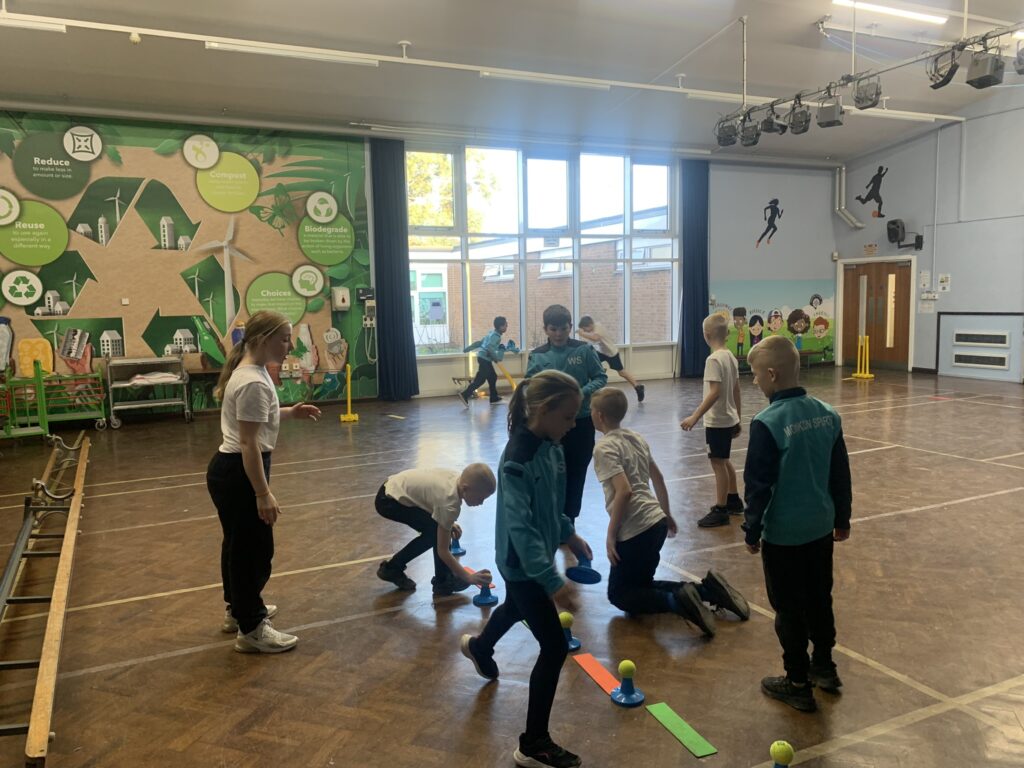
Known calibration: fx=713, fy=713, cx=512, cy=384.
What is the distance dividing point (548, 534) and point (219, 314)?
9823 millimetres

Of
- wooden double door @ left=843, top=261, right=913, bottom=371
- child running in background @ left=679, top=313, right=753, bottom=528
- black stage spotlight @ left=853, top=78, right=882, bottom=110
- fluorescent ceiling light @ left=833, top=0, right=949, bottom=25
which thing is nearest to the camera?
child running in background @ left=679, top=313, right=753, bottom=528

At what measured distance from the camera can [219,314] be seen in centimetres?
1089

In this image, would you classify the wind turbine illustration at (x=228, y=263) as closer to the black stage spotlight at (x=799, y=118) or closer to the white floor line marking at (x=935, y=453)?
the black stage spotlight at (x=799, y=118)

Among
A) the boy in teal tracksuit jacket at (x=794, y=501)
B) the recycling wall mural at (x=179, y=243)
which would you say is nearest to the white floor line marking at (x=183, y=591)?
the boy in teal tracksuit jacket at (x=794, y=501)

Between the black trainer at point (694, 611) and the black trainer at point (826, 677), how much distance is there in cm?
48

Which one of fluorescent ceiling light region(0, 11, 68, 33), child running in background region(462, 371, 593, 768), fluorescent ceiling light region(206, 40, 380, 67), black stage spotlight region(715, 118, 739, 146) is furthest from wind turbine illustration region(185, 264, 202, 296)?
child running in background region(462, 371, 593, 768)

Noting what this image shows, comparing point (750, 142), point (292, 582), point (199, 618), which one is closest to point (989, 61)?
point (750, 142)

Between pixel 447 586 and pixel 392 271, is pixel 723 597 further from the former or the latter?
pixel 392 271

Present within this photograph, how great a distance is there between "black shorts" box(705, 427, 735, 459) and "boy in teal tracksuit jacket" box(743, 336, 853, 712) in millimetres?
2160

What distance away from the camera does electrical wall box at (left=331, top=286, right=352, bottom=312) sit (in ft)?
38.2

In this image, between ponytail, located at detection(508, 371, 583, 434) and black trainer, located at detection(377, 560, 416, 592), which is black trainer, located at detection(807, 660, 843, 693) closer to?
ponytail, located at detection(508, 371, 583, 434)

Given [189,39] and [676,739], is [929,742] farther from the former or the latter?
[189,39]

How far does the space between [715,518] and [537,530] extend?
3.00 metres

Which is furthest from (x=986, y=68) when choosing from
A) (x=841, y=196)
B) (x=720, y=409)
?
(x=841, y=196)
